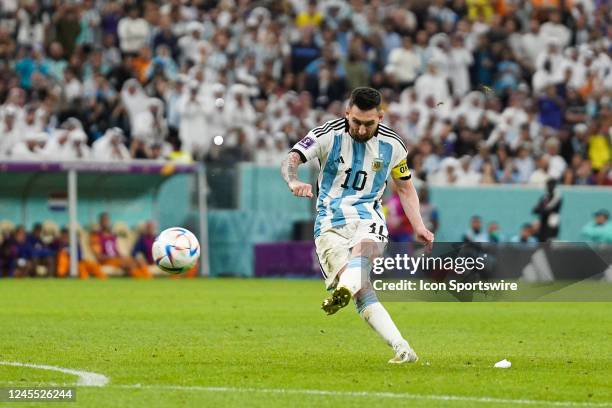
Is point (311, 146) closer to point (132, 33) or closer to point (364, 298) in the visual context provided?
point (364, 298)

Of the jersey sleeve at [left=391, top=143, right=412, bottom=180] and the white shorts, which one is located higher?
the jersey sleeve at [left=391, top=143, right=412, bottom=180]

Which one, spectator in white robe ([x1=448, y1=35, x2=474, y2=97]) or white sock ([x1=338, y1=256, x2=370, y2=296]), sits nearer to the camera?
white sock ([x1=338, y1=256, x2=370, y2=296])

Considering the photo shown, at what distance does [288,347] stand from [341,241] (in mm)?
2100

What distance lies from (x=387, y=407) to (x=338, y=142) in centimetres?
320

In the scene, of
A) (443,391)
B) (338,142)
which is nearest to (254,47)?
(338,142)

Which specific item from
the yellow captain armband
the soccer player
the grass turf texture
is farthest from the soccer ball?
the yellow captain armband

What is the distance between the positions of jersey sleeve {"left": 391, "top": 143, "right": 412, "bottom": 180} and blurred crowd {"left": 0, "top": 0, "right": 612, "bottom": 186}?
1604 cm

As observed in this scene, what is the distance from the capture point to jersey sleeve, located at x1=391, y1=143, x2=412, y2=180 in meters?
11.1

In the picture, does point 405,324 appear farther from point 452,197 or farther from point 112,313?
point 452,197

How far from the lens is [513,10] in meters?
34.6

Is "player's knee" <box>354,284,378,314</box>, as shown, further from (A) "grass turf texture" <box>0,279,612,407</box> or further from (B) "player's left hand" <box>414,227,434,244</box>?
(B) "player's left hand" <box>414,227,434,244</box>

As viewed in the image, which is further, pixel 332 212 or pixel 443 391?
pixel 332 212

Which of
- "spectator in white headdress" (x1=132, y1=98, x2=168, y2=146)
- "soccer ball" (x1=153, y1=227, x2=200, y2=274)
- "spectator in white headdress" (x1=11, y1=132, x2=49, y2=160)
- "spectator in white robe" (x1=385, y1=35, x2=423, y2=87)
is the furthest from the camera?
"spectator in white robe" (x1=385, y1=35, x2=423, y2=87)

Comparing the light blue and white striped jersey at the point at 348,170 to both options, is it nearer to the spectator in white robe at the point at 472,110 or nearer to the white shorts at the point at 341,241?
the white shorts at the point at 341,241
